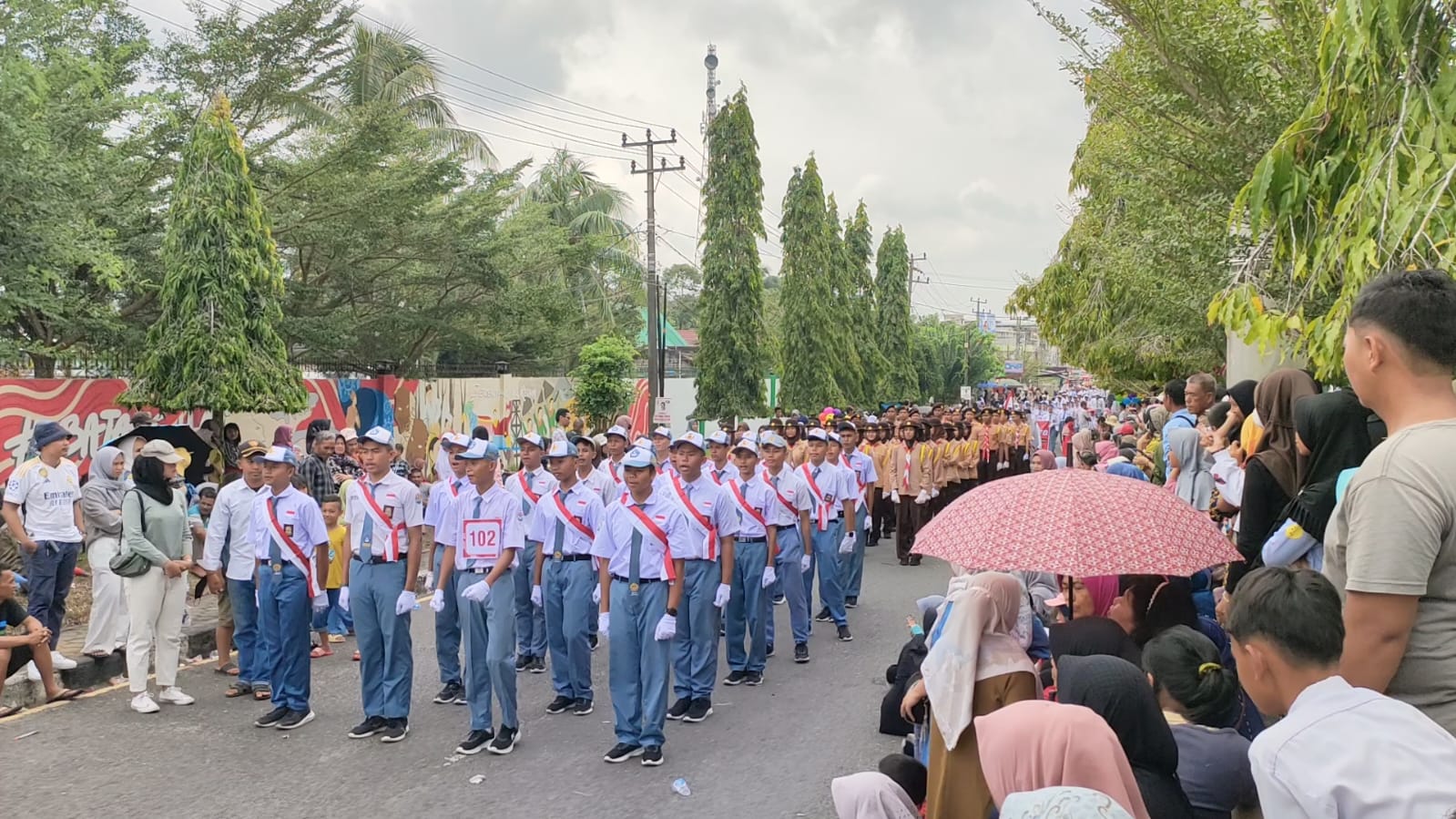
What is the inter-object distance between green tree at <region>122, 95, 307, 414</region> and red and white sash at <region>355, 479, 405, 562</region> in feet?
23.8

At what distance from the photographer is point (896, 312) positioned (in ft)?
156

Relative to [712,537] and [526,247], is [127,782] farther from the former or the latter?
[526,247]

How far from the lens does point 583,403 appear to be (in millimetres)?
25734

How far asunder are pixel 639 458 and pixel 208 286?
8892 mm

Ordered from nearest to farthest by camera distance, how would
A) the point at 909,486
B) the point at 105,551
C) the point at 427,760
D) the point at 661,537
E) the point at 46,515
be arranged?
the point at 427,760 < the point at 661,537 < the point at 46,515 < the point at 105,551 < the point at 909,486

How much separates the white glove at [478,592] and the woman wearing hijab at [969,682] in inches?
154

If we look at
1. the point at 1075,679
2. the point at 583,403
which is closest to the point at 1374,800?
the point at 1075,679

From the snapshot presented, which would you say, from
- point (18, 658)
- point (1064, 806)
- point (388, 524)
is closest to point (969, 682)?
point (1064, 806)

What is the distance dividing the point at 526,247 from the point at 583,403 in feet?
13.4

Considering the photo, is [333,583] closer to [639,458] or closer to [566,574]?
[566,574]

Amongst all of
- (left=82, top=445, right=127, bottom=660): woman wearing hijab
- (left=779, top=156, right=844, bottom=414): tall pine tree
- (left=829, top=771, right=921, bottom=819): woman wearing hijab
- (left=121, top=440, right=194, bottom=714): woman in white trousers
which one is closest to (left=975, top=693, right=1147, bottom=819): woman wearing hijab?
(left=829, top=771, right=921, bottom=819): woman wearing hijab

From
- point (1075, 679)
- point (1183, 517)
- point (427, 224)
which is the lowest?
point (1075, 679)

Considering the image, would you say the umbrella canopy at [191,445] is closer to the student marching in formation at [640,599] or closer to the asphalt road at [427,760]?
the asphalt road at [427,760]

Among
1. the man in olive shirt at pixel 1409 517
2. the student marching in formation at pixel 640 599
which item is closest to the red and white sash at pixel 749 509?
the student marching in formation at pixel 640 599
